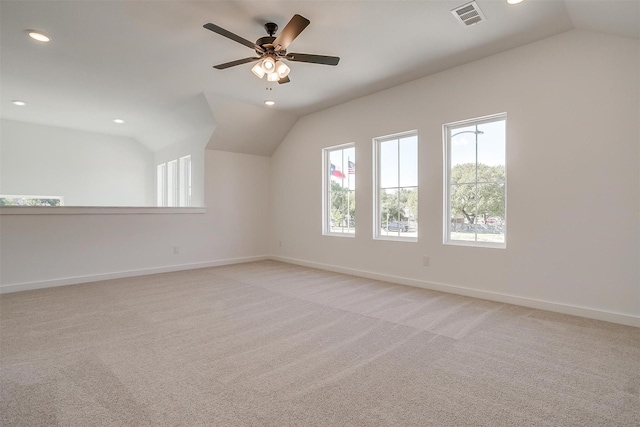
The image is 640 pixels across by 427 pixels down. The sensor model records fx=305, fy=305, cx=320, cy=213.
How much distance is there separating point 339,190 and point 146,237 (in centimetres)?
343

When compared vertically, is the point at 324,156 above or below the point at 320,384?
above

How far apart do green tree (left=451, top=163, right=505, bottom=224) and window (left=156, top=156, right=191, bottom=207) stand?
17.7ft

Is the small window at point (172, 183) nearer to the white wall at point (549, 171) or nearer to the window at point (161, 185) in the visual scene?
the window at point (161, 185)

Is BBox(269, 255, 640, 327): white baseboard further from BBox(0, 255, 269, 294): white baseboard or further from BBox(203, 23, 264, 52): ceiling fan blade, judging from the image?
BBox(203, 23, 264, 52): ceiling fan blade

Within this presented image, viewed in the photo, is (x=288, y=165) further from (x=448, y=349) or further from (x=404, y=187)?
(x=448, y=349)

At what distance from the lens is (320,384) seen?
1888mm

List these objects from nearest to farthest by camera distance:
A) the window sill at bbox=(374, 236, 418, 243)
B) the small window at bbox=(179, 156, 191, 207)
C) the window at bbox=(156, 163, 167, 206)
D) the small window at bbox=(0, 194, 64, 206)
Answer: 1. the window sill at bbox=(374, 236, 418, 243)
2. the small window at bbox=(0, 194, 64, 206)
3. the small window at bbox=(179, 156, 191, 207)
4. the window at bbox=(156, 163, 167, 206)

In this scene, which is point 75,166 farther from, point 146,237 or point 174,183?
point 146,237

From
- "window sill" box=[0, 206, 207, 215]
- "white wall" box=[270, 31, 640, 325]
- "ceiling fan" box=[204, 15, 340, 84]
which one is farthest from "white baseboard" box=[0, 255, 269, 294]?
"ceiling fan" box=[204, 15, 340, 84]

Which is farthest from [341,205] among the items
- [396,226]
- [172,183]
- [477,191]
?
[172,183]

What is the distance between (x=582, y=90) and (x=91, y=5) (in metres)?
4.67

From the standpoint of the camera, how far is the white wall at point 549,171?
111 inches

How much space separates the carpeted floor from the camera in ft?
5.32

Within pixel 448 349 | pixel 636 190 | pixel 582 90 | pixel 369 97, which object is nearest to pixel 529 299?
pixel 636 190
